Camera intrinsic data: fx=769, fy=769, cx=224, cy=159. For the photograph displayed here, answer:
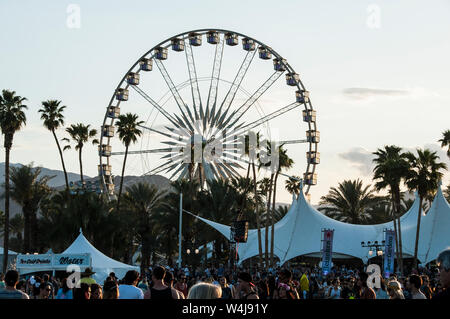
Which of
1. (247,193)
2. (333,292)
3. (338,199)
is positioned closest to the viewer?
(333,292)

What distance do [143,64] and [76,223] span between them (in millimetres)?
12403

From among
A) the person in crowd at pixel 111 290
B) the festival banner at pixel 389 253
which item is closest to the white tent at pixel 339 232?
the festival banner at pixel 389 253

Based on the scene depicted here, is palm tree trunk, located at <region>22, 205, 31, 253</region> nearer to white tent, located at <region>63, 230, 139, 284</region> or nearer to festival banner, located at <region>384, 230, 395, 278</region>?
white tent, located at <region>63, 230, 139, 284</region>

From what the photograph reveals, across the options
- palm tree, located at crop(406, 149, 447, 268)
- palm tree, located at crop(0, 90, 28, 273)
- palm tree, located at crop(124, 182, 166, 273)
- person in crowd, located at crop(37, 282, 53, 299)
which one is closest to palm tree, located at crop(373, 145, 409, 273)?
palm tree, located at crop(406, 149, 447, 268)

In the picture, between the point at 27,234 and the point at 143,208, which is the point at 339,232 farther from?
the point at 27,234

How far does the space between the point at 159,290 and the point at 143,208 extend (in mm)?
50587

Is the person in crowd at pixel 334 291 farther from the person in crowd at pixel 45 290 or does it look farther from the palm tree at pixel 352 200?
the palm tree at pixel 352 200

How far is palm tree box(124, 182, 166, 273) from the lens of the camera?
5788 cm

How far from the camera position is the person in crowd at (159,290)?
8336 mm

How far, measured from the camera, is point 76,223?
179ft

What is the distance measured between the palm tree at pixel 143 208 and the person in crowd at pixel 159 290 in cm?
4864
